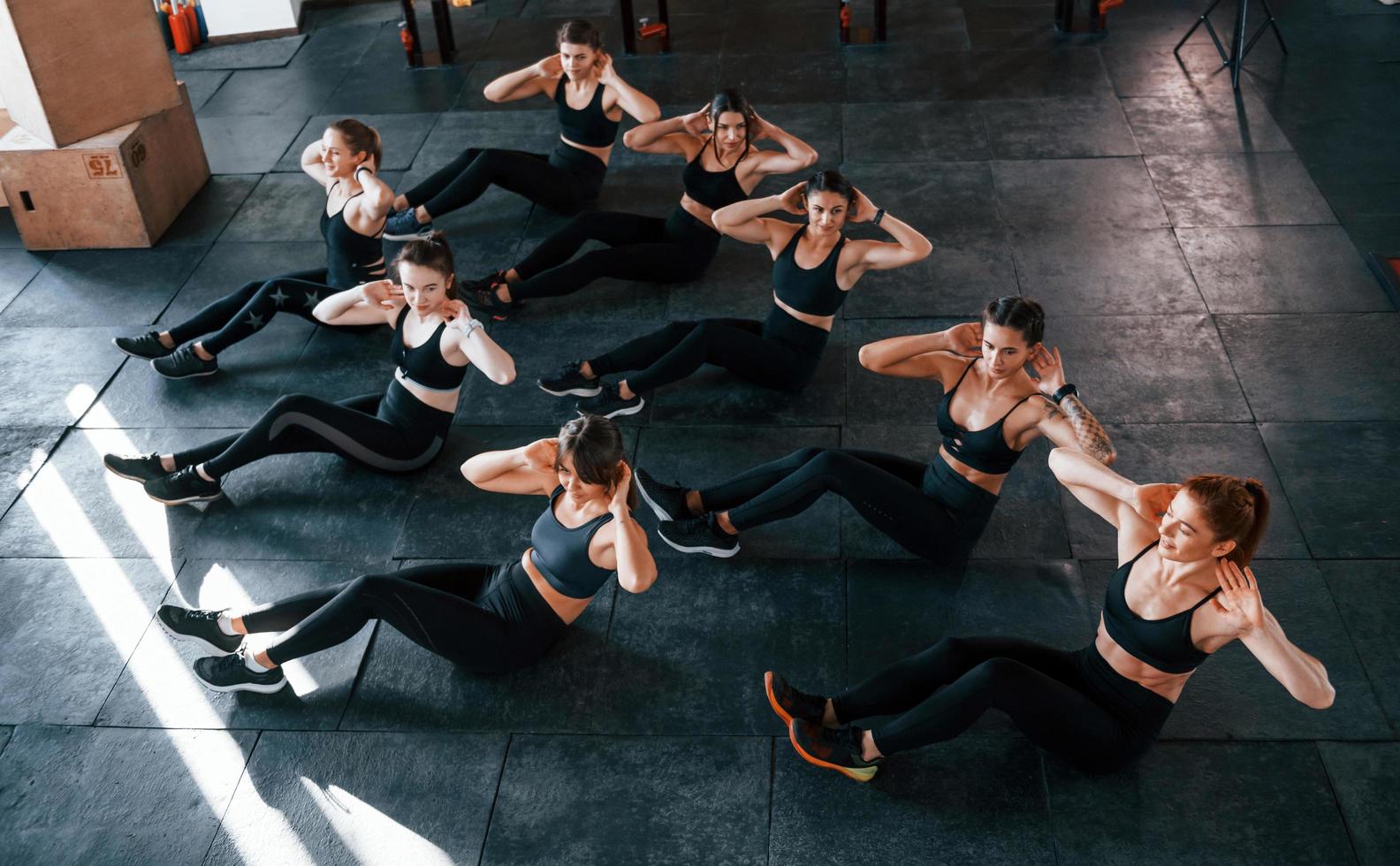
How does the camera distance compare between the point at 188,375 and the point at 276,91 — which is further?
the point at 276,91

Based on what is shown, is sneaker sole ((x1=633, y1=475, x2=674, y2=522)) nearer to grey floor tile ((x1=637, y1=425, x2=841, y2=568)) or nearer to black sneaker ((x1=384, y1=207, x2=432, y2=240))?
grey floor tile ((x1=637, y1=425, x2=841, y2=568))

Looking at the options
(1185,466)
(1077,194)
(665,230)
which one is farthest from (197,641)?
(1077,194)

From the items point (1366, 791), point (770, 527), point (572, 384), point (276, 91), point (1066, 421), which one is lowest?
point (1366, 791)

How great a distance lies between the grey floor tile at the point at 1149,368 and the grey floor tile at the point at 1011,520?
0.51 meters

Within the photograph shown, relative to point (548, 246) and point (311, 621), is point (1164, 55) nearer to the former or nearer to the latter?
point (548, 246)

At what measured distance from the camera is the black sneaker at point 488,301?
5.52m

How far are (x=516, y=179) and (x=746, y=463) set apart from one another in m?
2.29

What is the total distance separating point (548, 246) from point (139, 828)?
3172mm

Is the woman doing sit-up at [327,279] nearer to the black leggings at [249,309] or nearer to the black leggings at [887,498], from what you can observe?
the black leggings at [249,309]

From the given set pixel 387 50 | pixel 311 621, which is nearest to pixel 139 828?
pixel 311 621

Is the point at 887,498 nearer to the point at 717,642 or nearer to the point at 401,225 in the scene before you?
the point at 717,642

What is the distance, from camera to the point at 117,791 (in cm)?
354

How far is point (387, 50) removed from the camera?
26.9 ft

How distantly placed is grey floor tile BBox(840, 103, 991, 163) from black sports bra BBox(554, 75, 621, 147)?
4.97 feet
